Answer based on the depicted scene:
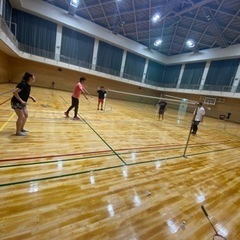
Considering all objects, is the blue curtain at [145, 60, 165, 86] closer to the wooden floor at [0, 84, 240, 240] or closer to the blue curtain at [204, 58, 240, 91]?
the blue curtain at [204, 58, 240, 91]

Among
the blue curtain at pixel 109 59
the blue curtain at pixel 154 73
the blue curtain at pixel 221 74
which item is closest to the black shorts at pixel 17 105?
the blue curtain at pixel 109 59

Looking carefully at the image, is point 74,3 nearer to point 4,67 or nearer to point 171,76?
point 4,67

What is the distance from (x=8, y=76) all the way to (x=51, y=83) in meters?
5.00

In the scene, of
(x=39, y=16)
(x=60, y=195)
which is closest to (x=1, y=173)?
(x=60, y=195)

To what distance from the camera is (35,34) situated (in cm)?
2000

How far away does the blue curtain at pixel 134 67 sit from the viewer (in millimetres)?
27016

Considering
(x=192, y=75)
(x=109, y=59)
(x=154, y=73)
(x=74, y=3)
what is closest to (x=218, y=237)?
(x=74, y=3)

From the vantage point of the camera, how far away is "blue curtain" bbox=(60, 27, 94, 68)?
21625mm

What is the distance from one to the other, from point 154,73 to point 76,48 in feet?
48.7

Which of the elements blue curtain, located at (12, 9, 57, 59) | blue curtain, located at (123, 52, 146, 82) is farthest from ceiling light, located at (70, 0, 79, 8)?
blue curtain, located at (123, 52, 146, 82)

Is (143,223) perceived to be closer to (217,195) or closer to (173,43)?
(217,195)

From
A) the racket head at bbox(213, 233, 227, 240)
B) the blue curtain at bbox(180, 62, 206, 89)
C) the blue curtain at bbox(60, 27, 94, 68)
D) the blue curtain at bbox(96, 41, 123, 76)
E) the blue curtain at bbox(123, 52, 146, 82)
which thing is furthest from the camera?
the blue curtain at bbox(123, 52, 146, 82)

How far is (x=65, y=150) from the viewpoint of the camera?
4145 millimetres

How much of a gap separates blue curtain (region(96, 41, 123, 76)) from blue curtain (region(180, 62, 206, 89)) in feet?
37.3
